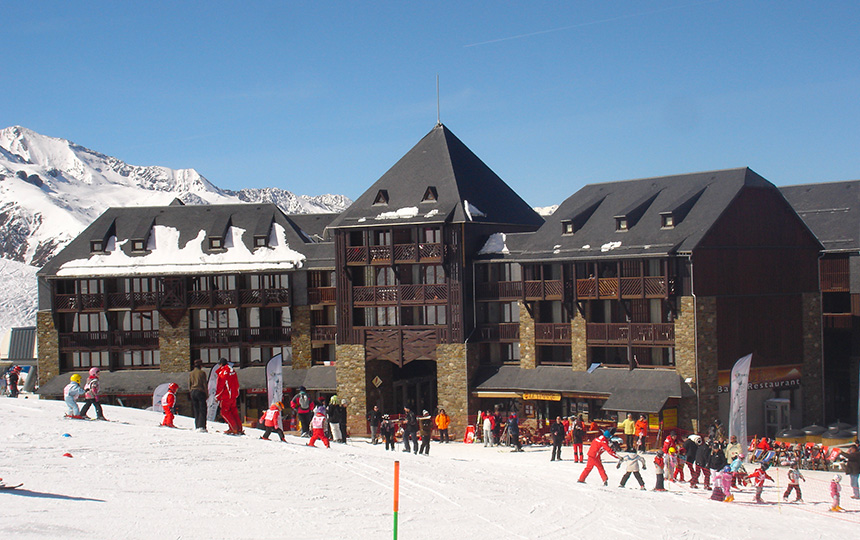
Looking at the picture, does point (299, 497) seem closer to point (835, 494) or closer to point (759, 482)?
point (759, 482)

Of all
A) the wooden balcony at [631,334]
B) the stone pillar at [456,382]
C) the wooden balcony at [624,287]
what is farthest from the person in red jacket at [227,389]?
the stone pillar at [456,382]

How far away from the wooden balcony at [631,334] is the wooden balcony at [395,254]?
8040 mm

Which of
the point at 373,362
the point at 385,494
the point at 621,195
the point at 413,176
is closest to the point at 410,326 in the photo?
the point at 373,362

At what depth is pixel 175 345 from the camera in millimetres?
54500

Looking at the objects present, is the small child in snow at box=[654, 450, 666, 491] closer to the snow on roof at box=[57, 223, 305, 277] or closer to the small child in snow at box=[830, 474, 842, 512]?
→ the small child in snow at box=[830, 474, 842, 512]

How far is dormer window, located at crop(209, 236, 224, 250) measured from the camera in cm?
5538

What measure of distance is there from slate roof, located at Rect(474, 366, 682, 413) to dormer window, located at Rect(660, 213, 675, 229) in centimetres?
610

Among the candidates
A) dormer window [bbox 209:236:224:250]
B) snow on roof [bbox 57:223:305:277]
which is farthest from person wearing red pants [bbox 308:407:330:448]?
dormer window [bbox 209:236:224:250]

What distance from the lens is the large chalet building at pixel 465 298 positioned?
42.1 m

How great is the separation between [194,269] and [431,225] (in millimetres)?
13840

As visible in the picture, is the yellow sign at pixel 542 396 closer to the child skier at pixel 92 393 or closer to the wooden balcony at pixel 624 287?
the wooden balcony at pixel 624 287

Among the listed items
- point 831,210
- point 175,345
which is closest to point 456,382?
point 175,345

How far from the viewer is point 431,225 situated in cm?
4806

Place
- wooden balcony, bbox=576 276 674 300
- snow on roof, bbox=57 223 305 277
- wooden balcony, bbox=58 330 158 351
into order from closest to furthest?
wooden balcony, bbox=576 276 674 300, snow on roof, bbox=57 223 305 277, wooden balcony, bbox=58 330 158 351
